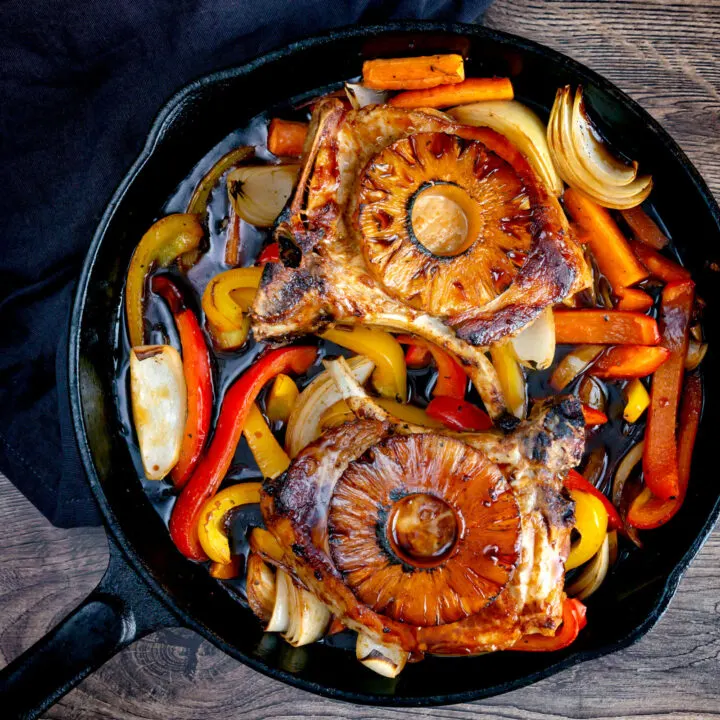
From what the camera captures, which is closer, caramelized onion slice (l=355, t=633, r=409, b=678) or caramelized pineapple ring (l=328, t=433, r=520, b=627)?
caramelized pineapple ring (l=328, t=433, r=520, b=627)

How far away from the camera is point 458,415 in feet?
8.06

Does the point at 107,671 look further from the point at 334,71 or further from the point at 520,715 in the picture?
the point at 334,71

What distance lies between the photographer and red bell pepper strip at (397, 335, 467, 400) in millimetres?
2471

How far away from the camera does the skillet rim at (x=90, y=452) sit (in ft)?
7.40

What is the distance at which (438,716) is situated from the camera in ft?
9.71

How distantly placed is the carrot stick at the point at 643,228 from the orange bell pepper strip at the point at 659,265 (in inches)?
0.9

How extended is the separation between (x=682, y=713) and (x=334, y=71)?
2.79 metres

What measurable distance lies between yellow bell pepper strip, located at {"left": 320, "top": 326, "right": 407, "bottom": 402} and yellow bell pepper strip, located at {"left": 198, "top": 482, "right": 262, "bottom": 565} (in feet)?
1.81

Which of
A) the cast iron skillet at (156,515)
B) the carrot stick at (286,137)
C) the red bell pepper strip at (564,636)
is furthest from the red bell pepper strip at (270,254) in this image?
the red bell pepper strip at (564,636)

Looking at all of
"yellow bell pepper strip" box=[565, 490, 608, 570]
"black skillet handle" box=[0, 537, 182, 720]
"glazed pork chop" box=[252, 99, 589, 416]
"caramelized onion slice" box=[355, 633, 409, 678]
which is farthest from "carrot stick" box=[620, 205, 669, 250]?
"black skillet handle" box=[0, 537, 182, 720]

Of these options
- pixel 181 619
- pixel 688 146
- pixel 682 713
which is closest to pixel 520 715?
pixel 682 713

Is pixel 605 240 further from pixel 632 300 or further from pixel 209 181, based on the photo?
pixel 209 181

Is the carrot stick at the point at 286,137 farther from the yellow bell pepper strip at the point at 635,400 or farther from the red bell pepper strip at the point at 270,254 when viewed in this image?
the yellow bell pepper strip at the point at 635,400

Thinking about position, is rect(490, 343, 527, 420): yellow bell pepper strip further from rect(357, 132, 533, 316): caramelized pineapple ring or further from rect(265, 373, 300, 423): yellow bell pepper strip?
rect(265, 373, 300, 423): yellow bell pepper strip
